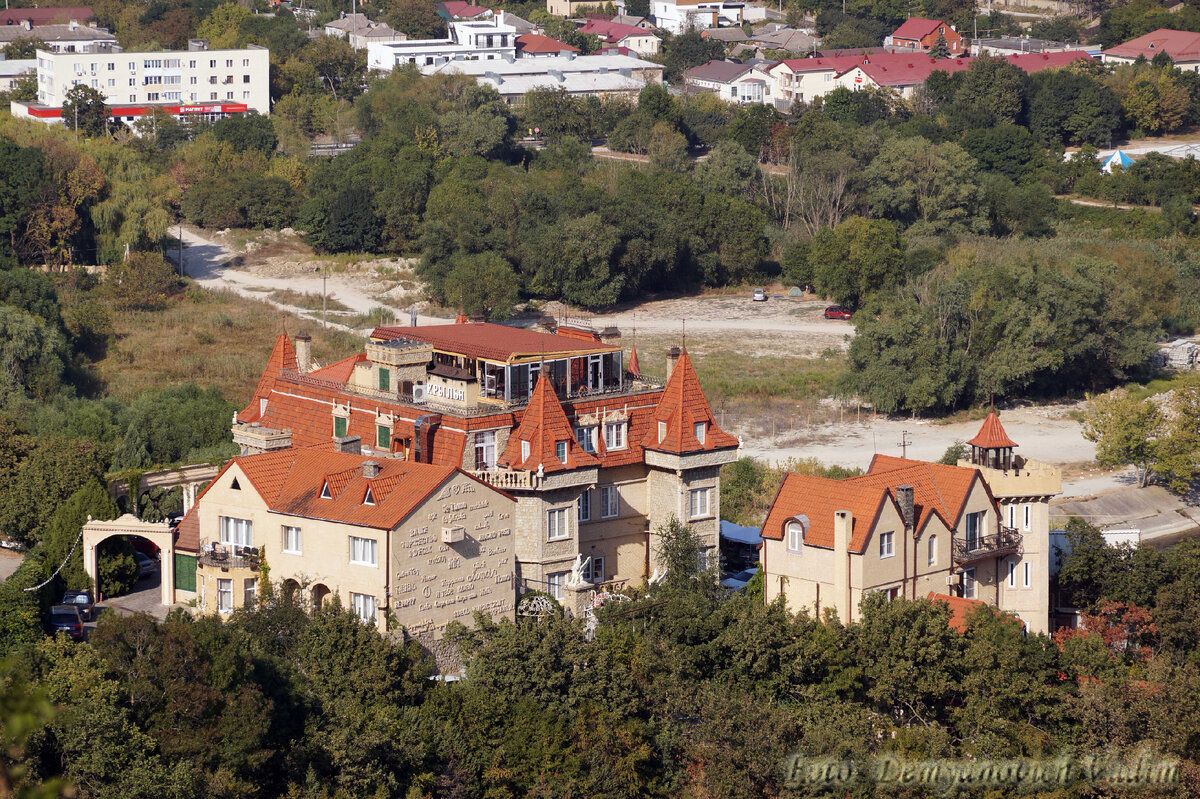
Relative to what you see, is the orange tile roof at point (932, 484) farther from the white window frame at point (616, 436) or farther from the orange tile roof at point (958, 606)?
the white window frame at point (616, 436)

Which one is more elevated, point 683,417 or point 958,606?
point 683,417

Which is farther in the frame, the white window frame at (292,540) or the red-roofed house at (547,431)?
the red-roofed house at (547,431)

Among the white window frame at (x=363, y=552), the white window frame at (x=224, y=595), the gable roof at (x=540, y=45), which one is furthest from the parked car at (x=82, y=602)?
the gable roof at (x=540, y=45)

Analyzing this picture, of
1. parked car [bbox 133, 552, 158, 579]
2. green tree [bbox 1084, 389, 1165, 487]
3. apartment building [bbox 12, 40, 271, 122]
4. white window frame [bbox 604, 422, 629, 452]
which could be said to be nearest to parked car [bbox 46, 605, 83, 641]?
parked car [bbox 133, 552, 158, 579]

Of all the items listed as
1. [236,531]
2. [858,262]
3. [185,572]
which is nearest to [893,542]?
[236,531]

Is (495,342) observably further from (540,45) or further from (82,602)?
(540,45)

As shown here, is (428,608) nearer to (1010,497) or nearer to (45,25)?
(1010,497)

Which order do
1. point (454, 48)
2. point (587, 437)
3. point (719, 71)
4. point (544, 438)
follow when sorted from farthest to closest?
point (719, 71) → point (454, 48) → point (587, 437) → point (544, 438)

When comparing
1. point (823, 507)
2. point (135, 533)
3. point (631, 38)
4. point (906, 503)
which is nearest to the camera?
point (906, 503)
